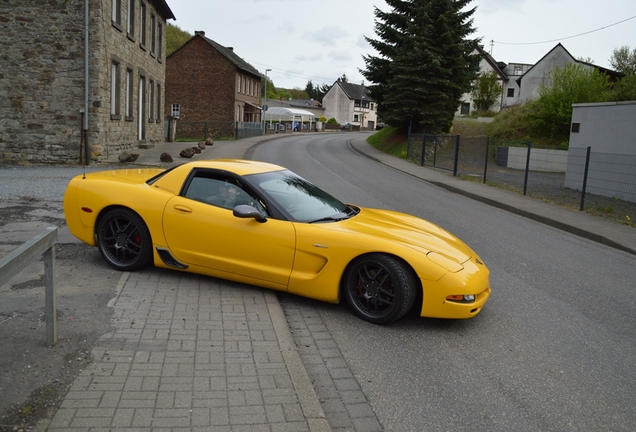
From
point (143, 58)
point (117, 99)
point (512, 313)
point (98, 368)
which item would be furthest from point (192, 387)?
point (143, 58)

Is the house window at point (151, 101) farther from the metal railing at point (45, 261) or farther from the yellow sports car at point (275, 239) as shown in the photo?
the metal railing at point (45, 261)

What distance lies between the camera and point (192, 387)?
366 cm

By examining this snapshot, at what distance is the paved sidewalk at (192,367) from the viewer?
10.8 ft

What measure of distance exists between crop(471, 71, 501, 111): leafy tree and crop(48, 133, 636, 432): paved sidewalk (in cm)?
6175

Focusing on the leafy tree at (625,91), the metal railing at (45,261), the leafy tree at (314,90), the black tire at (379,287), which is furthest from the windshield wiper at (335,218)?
the leafy tree at (314,90)

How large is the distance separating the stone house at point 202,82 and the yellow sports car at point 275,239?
163 feet

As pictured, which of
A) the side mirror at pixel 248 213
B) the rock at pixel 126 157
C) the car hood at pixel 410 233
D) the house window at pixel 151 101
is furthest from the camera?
the house window at pixel 151 101

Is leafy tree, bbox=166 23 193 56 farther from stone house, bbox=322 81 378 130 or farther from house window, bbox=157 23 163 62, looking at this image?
house window, bbox=157 23 163 62

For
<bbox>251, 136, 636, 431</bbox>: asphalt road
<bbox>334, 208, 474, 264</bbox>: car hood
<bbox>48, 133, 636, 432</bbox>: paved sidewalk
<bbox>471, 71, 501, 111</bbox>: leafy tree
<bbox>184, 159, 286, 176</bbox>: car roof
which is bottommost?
<bbox>251, 136, 636, 431</bbox>: asphalt road

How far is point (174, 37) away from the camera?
270 ft

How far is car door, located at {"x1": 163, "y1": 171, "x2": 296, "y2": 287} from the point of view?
5.59 meters

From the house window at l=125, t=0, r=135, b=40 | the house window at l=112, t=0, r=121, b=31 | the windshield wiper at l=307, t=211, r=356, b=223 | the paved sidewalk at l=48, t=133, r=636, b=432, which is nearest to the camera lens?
the paved sidewalk at l=48, t=133, r=636, b=432

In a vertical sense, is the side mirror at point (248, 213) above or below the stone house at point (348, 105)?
below

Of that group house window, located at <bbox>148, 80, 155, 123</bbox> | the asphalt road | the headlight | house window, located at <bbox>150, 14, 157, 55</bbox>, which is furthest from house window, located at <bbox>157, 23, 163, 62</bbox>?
the headlight
